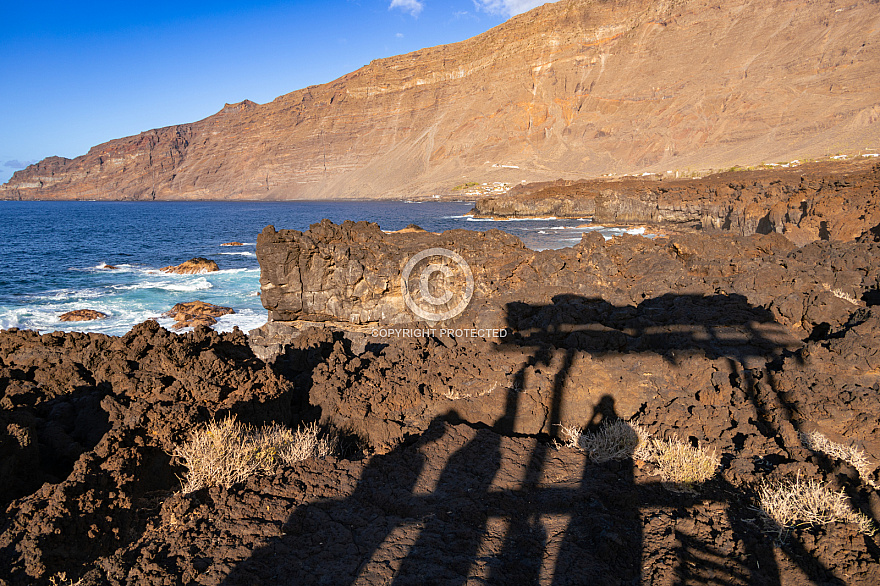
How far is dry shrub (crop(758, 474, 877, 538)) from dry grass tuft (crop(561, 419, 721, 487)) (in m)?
0.46

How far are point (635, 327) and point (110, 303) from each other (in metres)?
21.7

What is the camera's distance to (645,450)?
428 cm

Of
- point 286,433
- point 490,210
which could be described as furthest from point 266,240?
point 490,210

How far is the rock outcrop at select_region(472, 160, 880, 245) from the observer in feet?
64.5

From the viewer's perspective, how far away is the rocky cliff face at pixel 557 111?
7744 centimetres

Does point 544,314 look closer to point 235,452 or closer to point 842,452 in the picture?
point 842,452

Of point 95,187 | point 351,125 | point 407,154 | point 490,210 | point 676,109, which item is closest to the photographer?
point 490,210

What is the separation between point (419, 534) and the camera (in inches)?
118

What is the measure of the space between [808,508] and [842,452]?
1388mm

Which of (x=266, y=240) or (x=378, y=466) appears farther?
(x=266, y=240)

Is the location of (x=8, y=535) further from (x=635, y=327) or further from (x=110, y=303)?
(x=110, y=303)

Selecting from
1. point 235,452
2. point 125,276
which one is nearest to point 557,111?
point 125,276

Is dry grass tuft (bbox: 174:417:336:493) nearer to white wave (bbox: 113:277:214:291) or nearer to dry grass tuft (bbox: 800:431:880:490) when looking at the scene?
dry grass tuft (bbox: 800:431:880:490)

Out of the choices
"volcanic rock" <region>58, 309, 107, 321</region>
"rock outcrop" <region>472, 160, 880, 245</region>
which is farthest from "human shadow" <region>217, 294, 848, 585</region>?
"rock outcrop" <region>472, 160, 880, 245</region>
